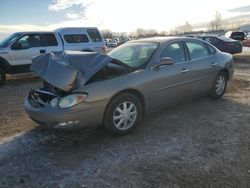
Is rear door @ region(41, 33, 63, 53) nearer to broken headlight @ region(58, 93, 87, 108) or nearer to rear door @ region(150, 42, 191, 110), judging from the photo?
rear door @ region(150, 42, 191, 110)

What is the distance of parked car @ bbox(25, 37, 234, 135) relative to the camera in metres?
4.25

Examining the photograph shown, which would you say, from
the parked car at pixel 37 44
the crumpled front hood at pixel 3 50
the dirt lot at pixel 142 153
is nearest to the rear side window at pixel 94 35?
the parked car at pixel 37 44

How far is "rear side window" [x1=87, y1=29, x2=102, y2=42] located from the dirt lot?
7.62 metres

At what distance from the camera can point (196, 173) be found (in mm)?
3547

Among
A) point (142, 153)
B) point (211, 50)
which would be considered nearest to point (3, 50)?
point (211, 50)

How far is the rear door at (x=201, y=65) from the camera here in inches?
232

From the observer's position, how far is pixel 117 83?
14.8 feet

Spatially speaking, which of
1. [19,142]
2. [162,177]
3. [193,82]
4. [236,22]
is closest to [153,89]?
[193,82]

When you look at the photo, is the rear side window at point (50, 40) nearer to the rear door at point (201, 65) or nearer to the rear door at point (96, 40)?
the rear door at point (96, 40)

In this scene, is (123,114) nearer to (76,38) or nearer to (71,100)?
(71,100)

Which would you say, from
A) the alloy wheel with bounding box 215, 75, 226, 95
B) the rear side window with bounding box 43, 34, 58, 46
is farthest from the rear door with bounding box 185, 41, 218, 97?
the rear side window with bounding box 43, 34, 58, 46

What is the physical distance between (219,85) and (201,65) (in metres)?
0.91

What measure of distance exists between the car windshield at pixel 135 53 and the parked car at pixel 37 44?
237 inches

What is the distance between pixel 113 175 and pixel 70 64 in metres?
1.98
